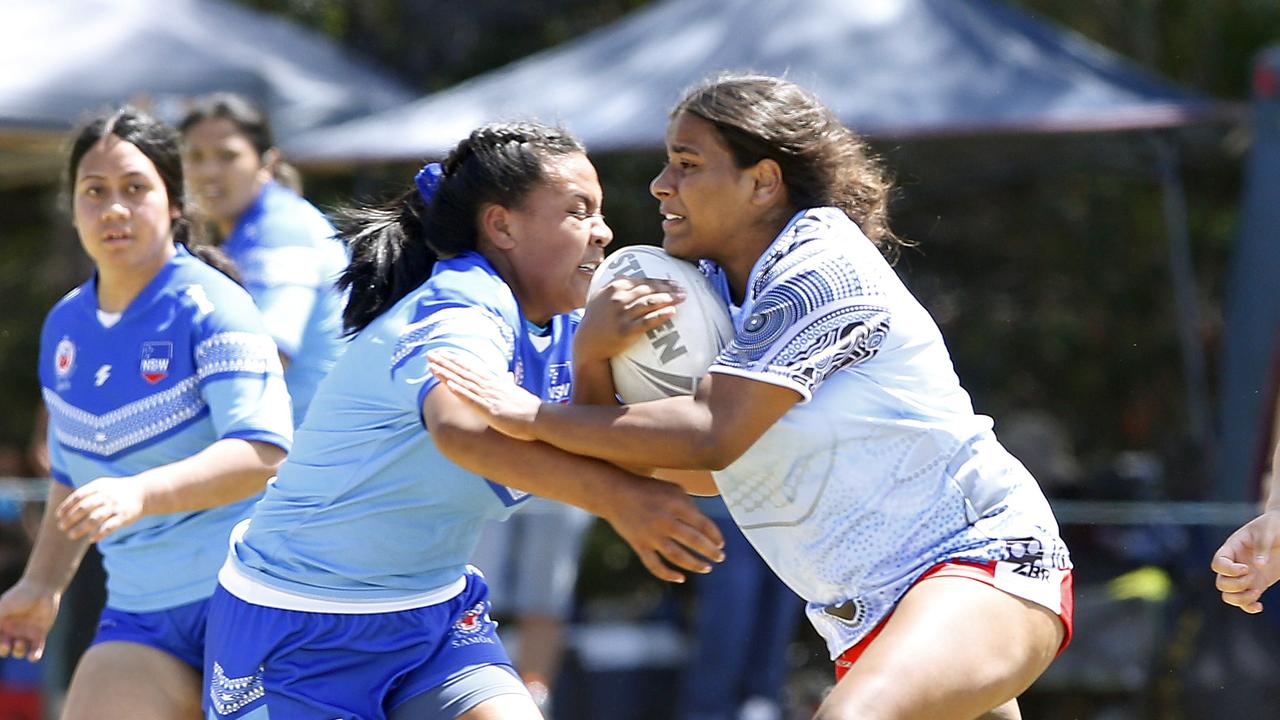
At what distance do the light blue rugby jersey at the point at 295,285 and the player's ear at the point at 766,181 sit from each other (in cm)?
209

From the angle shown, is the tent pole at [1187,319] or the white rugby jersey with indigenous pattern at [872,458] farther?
the tent pole at [1187,319]

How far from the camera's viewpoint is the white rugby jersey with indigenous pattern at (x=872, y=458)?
2.82 metres

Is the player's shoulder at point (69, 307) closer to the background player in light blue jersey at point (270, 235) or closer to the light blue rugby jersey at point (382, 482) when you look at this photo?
the background player in light blue jersey at point (270, 235)

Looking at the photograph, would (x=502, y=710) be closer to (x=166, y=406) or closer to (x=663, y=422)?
(x=663, y=422)

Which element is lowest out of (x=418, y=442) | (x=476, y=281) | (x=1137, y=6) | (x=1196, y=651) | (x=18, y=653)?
(x=1196, y=651)

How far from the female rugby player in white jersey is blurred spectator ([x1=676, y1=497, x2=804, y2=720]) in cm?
334

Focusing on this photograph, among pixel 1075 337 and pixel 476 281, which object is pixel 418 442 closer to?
pixel 476 281

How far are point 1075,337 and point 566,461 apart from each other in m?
7.62

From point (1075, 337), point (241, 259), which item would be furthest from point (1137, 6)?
point (241, 259)

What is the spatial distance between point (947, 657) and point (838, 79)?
540 cm

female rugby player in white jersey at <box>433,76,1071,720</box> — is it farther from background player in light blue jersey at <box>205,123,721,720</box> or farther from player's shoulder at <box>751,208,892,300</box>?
background player in light blue jersey at <box>205,123,721,720</box>

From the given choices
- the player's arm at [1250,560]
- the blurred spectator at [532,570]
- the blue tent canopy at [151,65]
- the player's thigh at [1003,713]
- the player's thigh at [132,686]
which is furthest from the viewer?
the blue tent canopy at [151,65]

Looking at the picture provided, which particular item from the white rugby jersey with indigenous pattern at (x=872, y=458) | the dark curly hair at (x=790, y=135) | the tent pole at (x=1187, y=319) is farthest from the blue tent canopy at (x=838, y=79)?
the white rugby jersey with indigenous pattern at (x=872, y=458)

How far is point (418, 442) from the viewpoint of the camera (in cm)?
309
